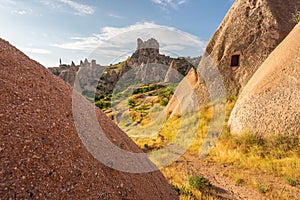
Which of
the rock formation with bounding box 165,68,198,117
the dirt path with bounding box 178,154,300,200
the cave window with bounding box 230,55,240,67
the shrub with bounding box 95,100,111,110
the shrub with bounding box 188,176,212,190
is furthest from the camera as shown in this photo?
the shrub with bounding box 95,100,111,110

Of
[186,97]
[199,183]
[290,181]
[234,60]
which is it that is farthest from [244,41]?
[199,183]

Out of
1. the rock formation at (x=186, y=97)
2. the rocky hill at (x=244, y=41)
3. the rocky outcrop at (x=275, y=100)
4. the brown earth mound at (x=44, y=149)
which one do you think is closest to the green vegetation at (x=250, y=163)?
the rocky outcrop at (x=275, y=100)

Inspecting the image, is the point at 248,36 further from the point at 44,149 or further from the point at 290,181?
the point at 44,149

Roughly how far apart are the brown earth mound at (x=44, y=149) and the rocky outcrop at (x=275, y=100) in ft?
20.7

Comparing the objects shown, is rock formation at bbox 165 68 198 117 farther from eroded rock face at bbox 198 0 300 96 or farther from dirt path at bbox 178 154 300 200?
dirt path at bbox 178 154 300 200

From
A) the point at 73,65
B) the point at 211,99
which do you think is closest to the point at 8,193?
the point at 211,99

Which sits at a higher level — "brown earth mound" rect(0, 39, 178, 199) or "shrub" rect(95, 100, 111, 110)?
"brown earth mound" rect(0, 39, 178, 199)

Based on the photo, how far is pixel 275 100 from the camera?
29.5 ft

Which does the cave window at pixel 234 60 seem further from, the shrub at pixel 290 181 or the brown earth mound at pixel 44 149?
the brown earth mound at pixel 44 149

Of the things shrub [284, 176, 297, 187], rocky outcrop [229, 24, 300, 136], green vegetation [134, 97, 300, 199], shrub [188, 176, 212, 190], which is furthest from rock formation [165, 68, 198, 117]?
shrub [284, 176, 297, 187]

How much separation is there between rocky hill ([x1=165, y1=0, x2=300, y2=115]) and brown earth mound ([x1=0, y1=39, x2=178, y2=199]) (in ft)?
39.6

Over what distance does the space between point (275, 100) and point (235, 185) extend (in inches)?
168

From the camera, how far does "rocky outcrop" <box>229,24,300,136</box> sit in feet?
27.0

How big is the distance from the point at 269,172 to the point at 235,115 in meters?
3.98
